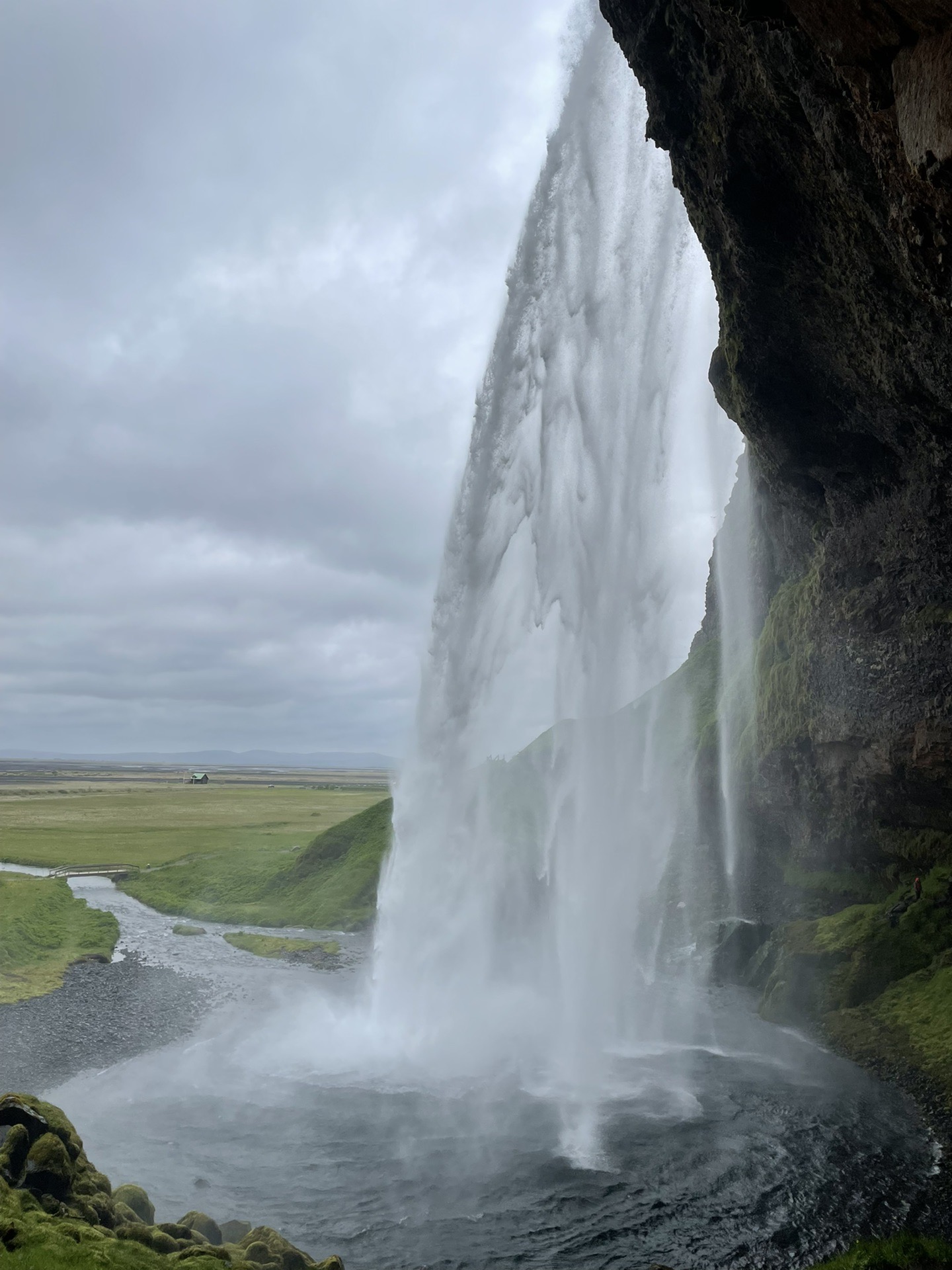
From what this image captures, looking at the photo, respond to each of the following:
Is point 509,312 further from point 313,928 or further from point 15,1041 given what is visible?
point 313,928

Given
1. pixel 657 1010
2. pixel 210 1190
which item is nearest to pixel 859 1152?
pixel 657 1010

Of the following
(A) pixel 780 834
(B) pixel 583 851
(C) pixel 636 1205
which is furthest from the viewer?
(A) pixel 780 834

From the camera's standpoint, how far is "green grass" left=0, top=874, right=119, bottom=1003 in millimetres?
37062

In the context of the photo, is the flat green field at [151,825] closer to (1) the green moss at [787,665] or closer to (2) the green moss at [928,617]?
(1) the green moss at [787,665]

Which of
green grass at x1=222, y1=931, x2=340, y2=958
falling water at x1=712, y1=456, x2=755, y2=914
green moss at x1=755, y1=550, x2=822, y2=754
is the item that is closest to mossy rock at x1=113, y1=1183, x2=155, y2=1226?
green grass at x1=222, y1=931, x2=340, y2=958

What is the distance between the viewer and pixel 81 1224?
45.9 feet

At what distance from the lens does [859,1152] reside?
19812mm

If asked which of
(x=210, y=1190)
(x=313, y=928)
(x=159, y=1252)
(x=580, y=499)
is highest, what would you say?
(x=580, y=499)

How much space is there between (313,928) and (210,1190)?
3443 centimetres

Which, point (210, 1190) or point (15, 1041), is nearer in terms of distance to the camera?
point (210, 1190)

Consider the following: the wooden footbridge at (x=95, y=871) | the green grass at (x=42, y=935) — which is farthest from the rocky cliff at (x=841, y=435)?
the wooden footbridge at (x=95, y=871)

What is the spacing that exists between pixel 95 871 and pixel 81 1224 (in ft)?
215

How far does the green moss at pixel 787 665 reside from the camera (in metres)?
35.8

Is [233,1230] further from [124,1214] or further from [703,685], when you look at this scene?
[703,685]
